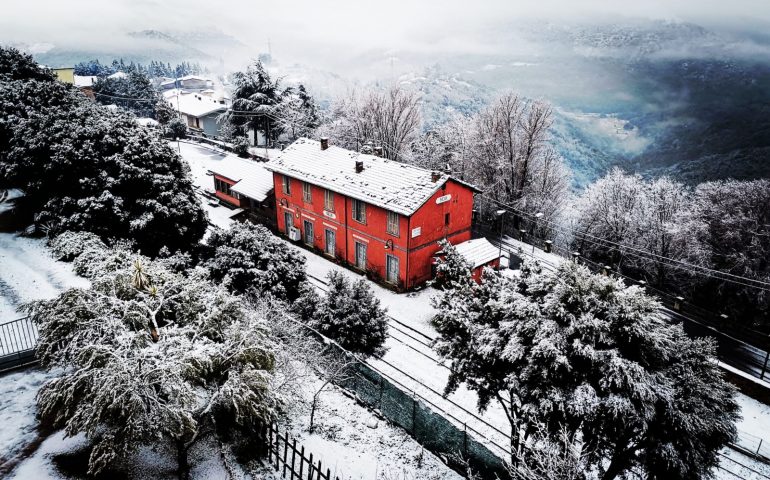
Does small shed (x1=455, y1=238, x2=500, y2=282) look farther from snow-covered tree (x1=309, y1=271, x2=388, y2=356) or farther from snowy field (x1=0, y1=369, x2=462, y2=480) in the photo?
snowy field (x1=0, y1=369, x2=462, y2=480)

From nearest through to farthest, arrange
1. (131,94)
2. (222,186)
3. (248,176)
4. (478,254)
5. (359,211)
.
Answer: (359,211) < (478,254) < (248,176) < (222,186) < (131,94)

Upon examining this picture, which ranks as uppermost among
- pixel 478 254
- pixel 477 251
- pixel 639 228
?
pixel 477 251

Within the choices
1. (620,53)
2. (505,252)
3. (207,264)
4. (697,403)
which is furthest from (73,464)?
(620,53)

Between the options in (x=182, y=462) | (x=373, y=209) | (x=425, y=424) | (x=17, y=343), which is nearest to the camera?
(x=182, y=462)

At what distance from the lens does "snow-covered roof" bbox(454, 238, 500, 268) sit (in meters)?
34.2

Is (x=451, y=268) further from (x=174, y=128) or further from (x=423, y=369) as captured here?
(x=174, y=128)

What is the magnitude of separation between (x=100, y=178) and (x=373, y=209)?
1652cm

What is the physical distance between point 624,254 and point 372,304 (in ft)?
107

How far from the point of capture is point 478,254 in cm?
3484

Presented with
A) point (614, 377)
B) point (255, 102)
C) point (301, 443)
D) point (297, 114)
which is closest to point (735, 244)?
point (614, 377)

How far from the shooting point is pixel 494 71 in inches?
6156

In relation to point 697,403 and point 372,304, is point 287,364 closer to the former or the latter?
point 372,304

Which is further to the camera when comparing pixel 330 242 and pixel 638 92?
pixel 638 92

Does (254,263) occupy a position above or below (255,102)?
below
